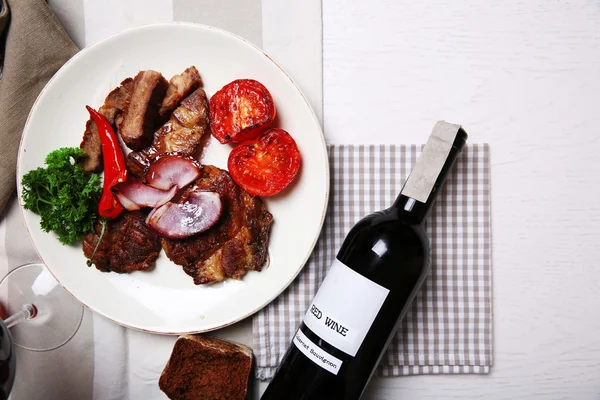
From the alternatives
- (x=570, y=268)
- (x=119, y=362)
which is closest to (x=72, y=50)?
(x=119, y=362)

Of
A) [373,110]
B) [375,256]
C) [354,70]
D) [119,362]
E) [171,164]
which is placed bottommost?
[119,362]

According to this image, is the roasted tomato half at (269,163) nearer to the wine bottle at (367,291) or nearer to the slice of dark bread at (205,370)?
the wine bottle at (367,291)

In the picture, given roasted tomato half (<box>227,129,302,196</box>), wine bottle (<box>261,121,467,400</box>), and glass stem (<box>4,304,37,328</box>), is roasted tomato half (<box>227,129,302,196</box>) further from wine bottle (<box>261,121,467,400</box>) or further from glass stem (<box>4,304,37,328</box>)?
glass stem (<box>4,304,37,328</box>)

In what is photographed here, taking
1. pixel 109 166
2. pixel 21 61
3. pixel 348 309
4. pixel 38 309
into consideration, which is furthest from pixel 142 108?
pixel 348 309

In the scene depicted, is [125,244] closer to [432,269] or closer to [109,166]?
[109,166]

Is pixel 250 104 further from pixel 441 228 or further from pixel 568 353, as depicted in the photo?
pixel 568 353

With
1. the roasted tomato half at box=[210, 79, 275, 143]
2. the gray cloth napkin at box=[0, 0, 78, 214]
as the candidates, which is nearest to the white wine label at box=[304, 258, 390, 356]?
the roasted tomato half at box=[210, 79, 275, 143]
